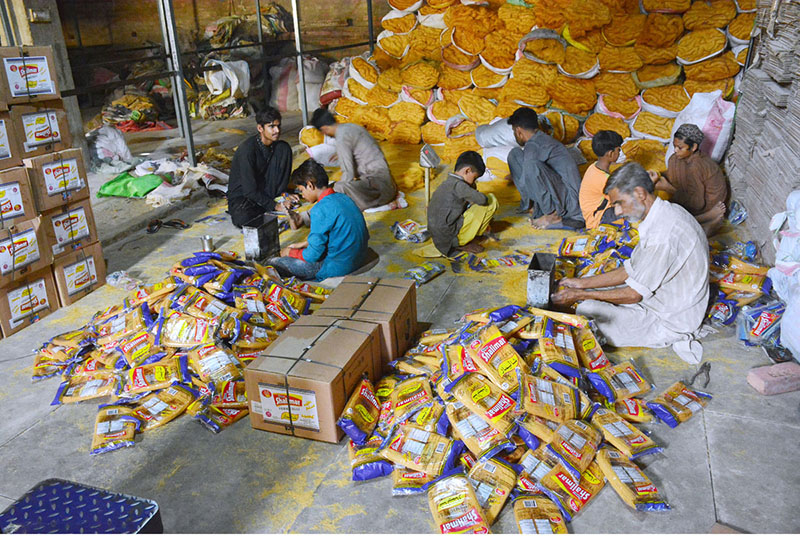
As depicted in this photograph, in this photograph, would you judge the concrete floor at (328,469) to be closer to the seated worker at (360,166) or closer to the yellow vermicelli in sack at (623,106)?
the seated worker at (360,166)

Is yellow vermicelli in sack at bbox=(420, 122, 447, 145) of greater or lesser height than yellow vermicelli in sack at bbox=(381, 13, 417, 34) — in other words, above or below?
below

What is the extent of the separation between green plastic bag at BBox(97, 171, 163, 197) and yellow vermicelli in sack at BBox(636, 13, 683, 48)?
6.08 metres

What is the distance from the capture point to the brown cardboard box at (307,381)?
2932 mm

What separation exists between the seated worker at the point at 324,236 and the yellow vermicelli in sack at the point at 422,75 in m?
4.18

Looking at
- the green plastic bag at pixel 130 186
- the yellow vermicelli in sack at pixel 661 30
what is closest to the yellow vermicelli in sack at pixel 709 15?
the yellow vermicelli in sack at pixel 661 30

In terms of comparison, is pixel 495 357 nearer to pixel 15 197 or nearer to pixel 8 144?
pixel 15 197

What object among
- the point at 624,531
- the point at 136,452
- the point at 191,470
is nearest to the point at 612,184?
the point at 624,531

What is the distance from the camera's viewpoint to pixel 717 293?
415 centimetres

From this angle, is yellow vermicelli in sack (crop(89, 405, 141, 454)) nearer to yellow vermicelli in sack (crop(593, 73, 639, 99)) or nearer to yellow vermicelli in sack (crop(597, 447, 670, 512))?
yellow vermicelli in sack (crop(597, 447, 670, 512))

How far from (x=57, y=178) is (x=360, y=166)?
2.90 m

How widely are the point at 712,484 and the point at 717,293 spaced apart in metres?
1.85

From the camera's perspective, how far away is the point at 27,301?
4.30 metres

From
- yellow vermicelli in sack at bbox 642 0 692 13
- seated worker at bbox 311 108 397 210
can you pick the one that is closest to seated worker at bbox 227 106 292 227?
seated worker at bbox 311 108 397 210

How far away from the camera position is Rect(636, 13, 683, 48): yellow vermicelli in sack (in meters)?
7.09
